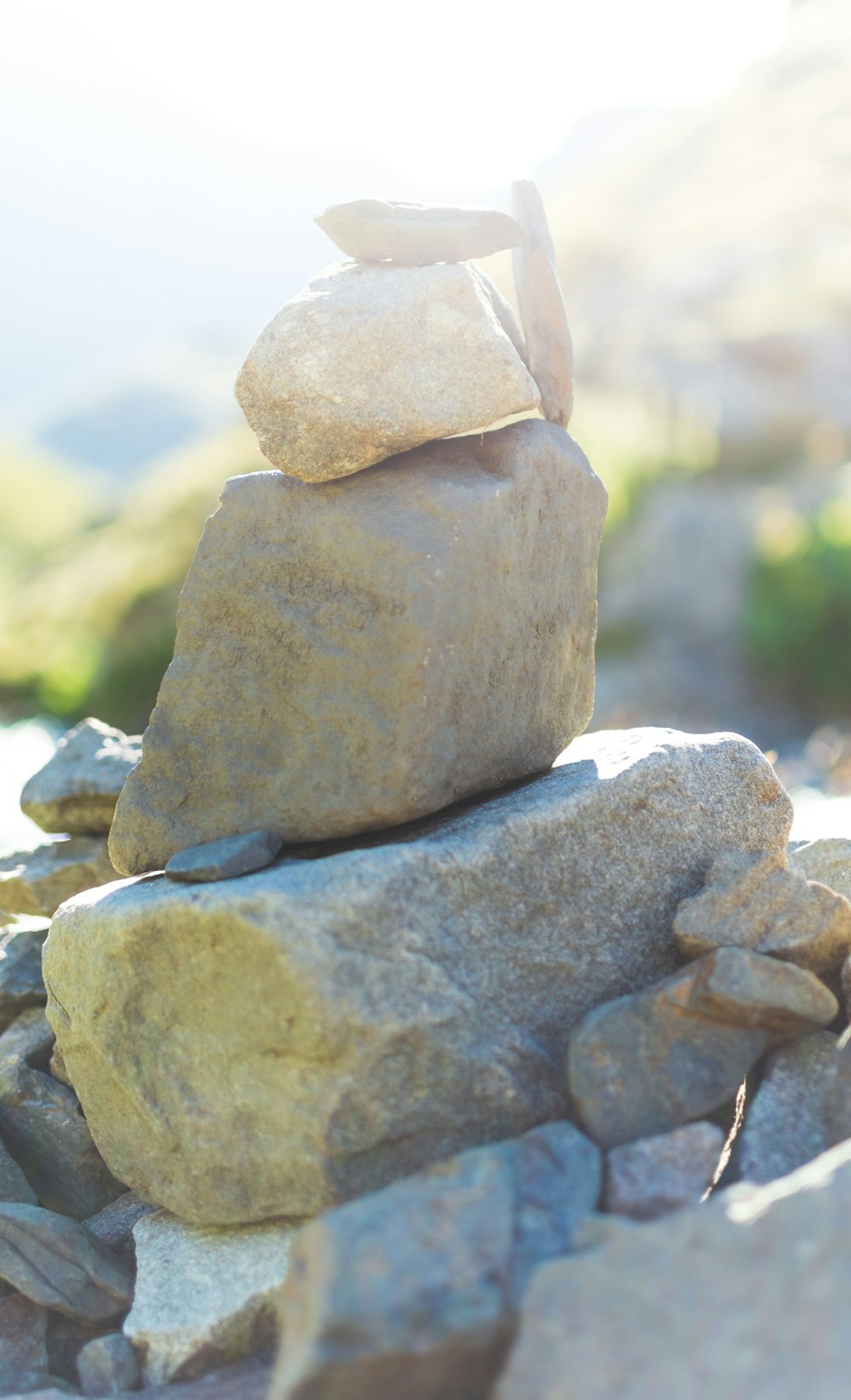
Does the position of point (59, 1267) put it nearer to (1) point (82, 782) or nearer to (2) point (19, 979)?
(2) point (19, 979)

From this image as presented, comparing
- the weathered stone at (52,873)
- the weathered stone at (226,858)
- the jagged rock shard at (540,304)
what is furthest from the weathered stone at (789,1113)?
the weathered stone at (52,873)

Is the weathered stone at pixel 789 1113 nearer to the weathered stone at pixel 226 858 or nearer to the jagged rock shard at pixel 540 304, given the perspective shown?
the weathered stone at pixel 226 858

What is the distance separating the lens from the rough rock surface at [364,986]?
3.05m

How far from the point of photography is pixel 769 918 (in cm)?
350

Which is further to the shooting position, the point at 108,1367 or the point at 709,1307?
the point at 108,1367

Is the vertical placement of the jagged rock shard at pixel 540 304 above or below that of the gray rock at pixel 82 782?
above

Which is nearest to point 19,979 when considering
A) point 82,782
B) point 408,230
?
point 82,782

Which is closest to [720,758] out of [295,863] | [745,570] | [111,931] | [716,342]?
[295,863]

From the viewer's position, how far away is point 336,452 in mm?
3693

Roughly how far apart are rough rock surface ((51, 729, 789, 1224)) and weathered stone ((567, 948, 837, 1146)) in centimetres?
10

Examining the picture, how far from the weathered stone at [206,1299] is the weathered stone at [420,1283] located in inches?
29.0

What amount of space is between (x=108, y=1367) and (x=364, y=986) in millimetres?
1193

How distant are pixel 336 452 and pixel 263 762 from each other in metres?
0.98

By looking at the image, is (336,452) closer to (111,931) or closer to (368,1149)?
(111,931)
